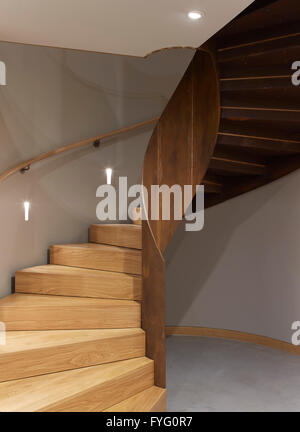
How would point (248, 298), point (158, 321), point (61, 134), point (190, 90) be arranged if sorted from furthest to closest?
1. point (248, 298)
2. point (61, 134)
3. point (190, 90)
4. point (158, 321)

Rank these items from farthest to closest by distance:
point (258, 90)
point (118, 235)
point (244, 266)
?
point (244, 266) → point (118, 235) → point (258, 90)

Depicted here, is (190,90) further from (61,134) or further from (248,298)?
(248,298)

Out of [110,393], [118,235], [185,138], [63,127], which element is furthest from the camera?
[63,127]

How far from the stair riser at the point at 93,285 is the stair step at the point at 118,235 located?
438mm

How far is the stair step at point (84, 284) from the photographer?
3.58 metres

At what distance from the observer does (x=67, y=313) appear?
131 inches

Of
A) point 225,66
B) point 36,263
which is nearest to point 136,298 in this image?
point 36,263

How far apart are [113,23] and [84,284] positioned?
1.98 metres

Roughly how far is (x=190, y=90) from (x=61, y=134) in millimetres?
1438

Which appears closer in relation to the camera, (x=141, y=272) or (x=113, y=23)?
(x=113, y=23)

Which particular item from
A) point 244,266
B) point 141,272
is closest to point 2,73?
point 141,272

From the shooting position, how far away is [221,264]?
5.40 m

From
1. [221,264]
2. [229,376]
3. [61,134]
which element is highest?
[61,134]

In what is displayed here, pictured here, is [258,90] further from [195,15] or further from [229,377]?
[229,377]
